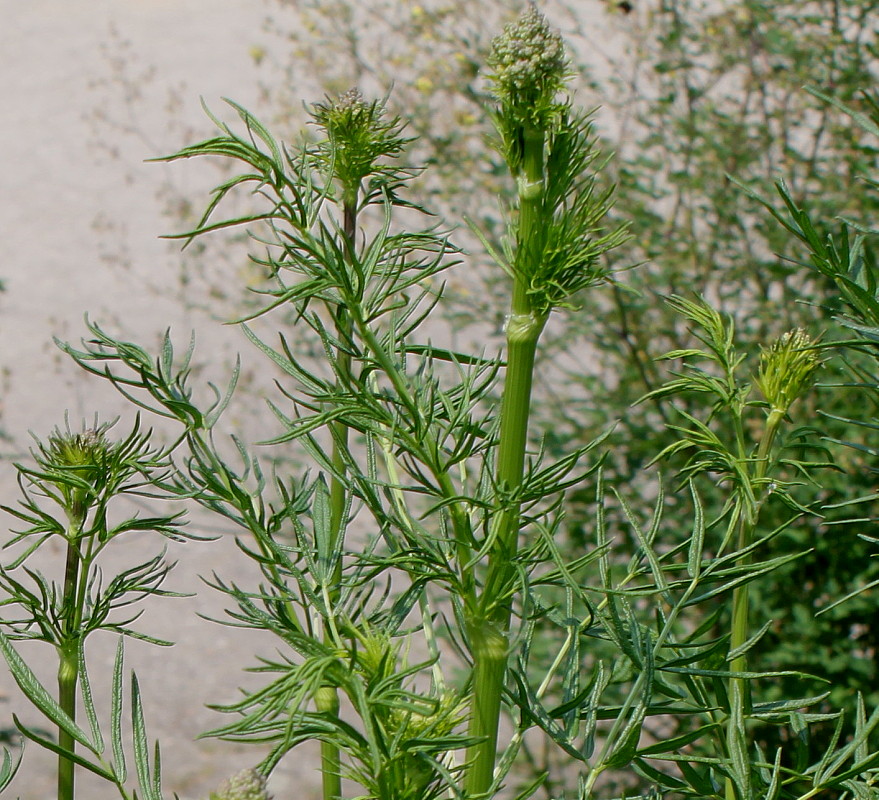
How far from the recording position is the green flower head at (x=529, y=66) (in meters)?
0.36

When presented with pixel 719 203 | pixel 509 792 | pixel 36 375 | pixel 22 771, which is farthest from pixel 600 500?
pixel 36 375

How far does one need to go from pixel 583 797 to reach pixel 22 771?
2.54 meters

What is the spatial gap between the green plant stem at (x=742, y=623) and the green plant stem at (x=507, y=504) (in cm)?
11

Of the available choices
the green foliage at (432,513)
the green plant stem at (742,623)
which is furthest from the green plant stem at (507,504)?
the green plant stem at (742,623)

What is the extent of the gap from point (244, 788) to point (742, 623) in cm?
22

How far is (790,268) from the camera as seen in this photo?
1859 mm

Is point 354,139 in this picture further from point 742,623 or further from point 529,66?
point 742,623

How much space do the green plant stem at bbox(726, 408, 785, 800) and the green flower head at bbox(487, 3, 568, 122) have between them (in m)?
0.17

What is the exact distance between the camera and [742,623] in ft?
1.49

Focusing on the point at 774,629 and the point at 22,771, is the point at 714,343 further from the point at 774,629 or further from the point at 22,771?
the point at 22,771

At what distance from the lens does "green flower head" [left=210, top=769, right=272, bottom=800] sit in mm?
336

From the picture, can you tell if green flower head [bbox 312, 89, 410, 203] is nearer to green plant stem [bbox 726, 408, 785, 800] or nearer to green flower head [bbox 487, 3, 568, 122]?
green flower head [bbox 487, 3, 568, 122]

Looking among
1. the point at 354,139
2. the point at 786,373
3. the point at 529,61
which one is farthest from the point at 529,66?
the point at 786,373

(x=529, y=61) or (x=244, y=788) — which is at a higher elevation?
(x=529, y=61)
